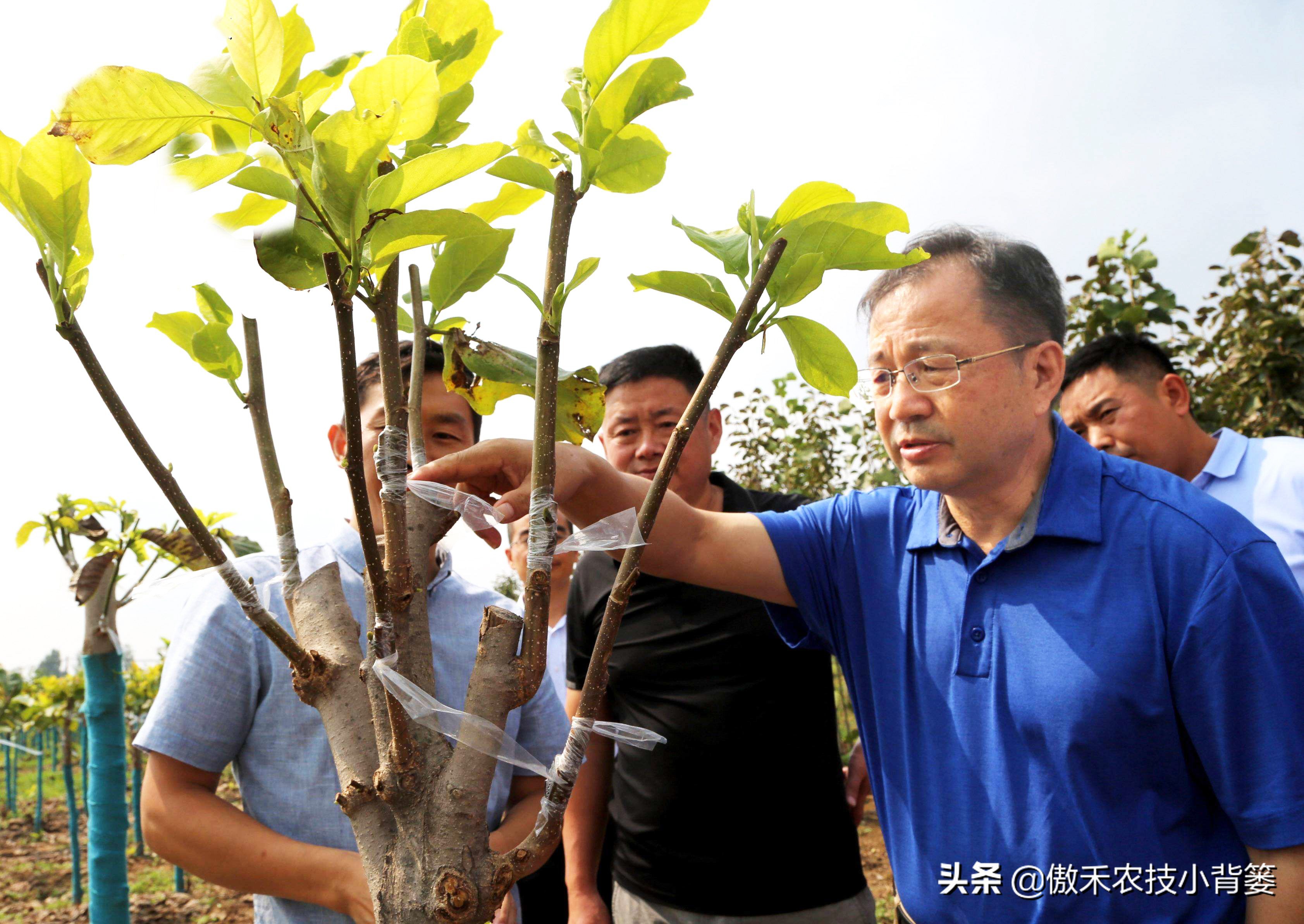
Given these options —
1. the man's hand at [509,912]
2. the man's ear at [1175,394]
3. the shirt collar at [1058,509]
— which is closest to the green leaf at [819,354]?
the shirt collar at [1058,509]

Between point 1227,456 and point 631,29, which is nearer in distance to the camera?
point 631,29

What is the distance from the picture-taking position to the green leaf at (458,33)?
2.77 feet

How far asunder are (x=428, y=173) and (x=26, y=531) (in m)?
3.36

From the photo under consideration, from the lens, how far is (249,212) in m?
0.79

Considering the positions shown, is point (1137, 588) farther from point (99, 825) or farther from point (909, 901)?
point (99, 825)

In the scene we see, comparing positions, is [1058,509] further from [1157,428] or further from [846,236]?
[1157,428]

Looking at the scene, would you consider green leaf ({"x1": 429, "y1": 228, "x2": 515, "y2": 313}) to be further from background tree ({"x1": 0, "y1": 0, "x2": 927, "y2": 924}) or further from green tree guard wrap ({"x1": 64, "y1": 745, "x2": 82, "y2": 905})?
green tree guard wrap ({"x1": 64, "y1": 745, "x2": 82, "y2": 905})

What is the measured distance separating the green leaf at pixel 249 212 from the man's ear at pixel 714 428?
2168 millimetres

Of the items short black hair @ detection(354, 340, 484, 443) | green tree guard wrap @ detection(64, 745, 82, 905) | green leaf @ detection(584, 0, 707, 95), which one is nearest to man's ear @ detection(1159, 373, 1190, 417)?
short black hair @ detection(354, 340, 484, 443)

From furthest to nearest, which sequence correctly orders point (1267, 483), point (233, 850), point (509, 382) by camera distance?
point (1267, 483) < point (233, 850) < point (509, 382)

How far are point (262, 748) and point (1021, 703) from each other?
1.37m

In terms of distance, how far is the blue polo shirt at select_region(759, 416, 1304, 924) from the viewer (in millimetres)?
1383

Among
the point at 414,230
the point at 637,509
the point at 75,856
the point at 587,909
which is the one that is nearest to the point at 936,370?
the point at 637,509

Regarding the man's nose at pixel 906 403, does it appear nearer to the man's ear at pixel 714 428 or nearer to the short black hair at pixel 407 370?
the short black hair at pixel 407 370
